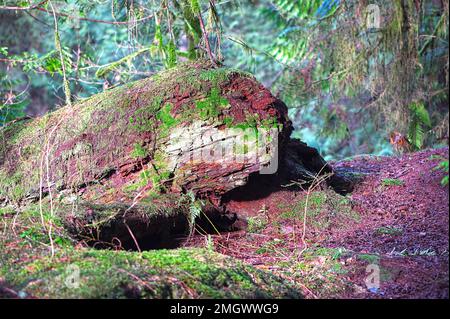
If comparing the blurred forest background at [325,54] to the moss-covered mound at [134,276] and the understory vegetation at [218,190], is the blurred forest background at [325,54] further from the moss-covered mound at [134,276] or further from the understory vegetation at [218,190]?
the moss-covered mound at [134,276]

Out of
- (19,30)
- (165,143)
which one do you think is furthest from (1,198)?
(19,30)

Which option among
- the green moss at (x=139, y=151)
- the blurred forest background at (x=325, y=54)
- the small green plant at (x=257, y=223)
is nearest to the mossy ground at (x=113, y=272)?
the small green plant at (x=257, y=223)

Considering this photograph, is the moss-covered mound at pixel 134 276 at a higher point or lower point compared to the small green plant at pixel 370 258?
higher

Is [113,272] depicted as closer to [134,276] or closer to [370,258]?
[134,276]

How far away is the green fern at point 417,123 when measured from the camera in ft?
26.6

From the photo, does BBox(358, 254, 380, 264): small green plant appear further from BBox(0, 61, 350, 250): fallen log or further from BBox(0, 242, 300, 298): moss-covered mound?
BBox(0, 61, 350, 250): fallen log

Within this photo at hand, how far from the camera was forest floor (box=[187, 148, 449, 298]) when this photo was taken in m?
4.11

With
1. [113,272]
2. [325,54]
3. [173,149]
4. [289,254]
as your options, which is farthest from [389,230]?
[325,54]

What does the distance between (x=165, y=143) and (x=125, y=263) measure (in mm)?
2276

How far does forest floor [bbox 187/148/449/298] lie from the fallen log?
1.40 feet

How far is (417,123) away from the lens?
27.0 feet

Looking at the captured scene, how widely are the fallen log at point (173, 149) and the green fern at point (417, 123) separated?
113 inches

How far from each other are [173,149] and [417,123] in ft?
14.6
